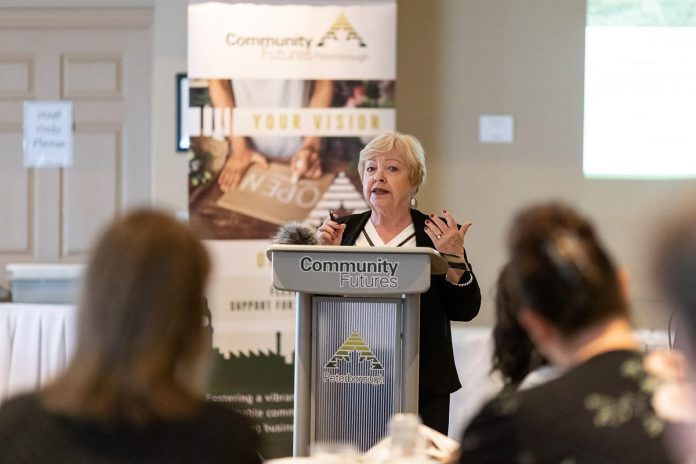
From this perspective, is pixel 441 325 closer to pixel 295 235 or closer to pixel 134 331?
pixel 295 235

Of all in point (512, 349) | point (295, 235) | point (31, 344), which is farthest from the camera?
point (31, 344)

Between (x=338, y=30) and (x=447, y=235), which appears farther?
(x=338, y=30)

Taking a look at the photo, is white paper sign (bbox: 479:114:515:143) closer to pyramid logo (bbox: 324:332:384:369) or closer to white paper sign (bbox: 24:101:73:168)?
white paper sign (bbox: 24:101:73:168)

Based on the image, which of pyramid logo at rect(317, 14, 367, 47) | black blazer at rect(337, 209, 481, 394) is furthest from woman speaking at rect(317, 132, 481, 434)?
pyramid logo at rect(317, 14, 367, 47)

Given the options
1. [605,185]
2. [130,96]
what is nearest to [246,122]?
[130,96]

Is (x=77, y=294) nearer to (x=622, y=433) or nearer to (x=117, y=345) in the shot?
(x=117, y=345)

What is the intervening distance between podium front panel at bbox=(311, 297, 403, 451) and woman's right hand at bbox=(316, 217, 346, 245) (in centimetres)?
29

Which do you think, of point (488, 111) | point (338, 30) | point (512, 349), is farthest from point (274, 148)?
point (512, 349)

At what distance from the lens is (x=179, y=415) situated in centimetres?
125

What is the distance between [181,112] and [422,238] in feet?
7.65

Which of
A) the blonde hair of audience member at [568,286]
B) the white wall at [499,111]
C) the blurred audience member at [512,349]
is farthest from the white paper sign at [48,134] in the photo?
the blonde hair of audience member at [568,286]

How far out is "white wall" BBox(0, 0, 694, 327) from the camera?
4633 millimetres

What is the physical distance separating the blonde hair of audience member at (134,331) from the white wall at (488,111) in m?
3.43

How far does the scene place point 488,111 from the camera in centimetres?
466
